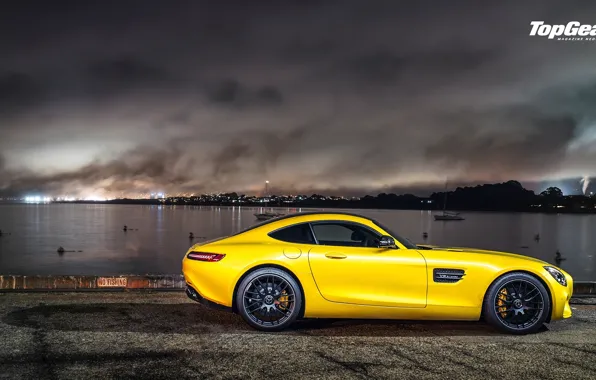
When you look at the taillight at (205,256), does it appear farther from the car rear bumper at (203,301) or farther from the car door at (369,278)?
the car door at (369,278)

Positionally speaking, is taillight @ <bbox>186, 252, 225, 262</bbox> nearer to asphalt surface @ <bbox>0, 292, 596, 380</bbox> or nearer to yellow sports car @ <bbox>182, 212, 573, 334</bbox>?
yellow sports car @ <bbox>182, 212, 573, 334</bbox>

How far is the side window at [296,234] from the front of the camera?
246 inches

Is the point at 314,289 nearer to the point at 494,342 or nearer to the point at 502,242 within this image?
the point at 494,342

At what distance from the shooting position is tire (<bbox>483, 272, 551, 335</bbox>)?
603 centimetres

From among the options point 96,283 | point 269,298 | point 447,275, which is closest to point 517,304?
point 447,275

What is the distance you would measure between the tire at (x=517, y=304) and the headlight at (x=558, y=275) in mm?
211

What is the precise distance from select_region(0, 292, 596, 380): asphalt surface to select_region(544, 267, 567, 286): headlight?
575 mm

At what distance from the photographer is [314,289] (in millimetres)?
5984

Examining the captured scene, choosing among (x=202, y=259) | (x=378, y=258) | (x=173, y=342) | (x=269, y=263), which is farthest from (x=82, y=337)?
(x=378, y=258)

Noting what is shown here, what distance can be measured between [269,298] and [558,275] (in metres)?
3.39

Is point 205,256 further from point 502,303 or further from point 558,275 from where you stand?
point 558,275

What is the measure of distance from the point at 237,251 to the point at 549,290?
3.62 metres

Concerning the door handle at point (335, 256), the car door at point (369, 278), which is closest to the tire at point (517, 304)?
the car door at point (369, 278)

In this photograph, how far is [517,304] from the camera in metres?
6.08
